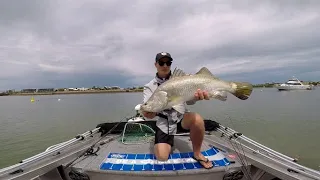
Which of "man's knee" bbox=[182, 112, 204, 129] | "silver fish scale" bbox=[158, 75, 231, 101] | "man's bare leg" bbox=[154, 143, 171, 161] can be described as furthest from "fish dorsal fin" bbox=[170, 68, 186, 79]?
"man's bare leg" bbox=[154, 143, 171, 161]

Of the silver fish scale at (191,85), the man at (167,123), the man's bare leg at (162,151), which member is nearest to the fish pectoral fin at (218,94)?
the silver fish scale at (191,85)

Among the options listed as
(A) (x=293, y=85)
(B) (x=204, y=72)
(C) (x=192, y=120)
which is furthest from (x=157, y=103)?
(A) (x=293, y=85)

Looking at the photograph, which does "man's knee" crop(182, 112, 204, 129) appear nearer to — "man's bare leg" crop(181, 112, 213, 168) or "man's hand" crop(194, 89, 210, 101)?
"man's bare leg" crop(181, 112, 213, 168)

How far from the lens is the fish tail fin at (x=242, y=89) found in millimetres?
3729

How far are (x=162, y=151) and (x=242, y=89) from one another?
1718 mm

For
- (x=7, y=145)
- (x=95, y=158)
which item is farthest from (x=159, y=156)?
(x=7, y=145)

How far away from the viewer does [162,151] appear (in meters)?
4.26

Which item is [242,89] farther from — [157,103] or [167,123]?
[167,123]

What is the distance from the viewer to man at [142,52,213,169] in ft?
13.8

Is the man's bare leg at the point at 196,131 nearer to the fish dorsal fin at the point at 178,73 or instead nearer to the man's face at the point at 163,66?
the fish dorsal fin at the point at 178,73

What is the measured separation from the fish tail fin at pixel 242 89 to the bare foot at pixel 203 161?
3.83 ft

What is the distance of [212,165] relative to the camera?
12.8 feet

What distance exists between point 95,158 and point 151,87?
168 centimetres

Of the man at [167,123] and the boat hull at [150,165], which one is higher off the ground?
the man at [167,123]
